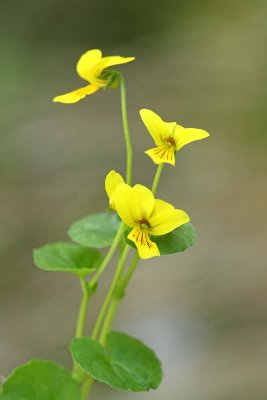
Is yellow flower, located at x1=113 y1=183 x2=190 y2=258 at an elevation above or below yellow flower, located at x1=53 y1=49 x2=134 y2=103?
below

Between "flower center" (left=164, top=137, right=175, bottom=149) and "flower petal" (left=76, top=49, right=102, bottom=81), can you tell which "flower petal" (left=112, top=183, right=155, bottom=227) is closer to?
"flower center" (left=164, top=137, right=175, bottom=149)

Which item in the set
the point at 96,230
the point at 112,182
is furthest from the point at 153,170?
the point at 112,182

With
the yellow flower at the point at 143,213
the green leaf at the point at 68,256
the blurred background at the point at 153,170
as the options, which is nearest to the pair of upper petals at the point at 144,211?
the yellow flower at the point at 143,213

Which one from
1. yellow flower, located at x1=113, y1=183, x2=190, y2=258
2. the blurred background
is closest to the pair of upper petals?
yellow flower, located at x1=113, y1=183, x2=190, y2=258

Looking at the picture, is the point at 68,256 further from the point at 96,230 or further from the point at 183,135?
the point at 183,135

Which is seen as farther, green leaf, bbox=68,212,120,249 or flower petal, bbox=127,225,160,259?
green leaf, bbox=68,212,120,249

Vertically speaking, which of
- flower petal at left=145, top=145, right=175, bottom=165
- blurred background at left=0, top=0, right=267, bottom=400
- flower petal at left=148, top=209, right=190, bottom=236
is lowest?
flower petal at left=148, top=209, right=190, bottom=236

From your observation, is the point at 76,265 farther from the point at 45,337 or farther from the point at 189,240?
the point at 45,337
